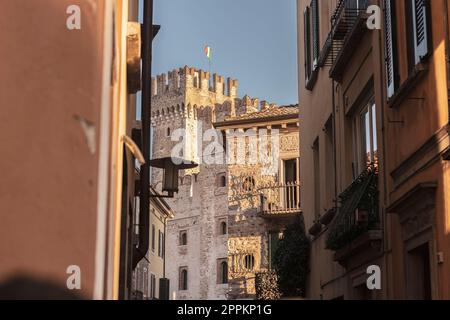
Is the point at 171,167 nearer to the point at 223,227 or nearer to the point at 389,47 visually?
the point at 389,47

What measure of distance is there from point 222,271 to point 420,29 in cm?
5623

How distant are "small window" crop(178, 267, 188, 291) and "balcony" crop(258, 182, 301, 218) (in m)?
26.3

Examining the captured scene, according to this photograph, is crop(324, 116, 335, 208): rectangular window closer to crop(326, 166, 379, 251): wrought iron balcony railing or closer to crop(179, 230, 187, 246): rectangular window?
crop(326, 166, 379, 251): wrought iron balcony railing

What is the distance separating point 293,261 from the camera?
733 inches

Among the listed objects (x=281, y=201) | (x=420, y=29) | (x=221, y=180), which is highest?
(x=221, y=180)

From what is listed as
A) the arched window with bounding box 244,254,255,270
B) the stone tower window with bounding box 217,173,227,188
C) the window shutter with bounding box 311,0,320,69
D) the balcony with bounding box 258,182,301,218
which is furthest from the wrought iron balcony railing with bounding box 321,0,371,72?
the stone tower window with bounding box 217,173,227,188

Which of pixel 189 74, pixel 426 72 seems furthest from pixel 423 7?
pixel 189 74

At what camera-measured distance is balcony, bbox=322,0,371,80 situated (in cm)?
1291

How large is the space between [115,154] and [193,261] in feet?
199

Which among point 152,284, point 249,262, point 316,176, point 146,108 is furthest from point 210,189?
point 146,108

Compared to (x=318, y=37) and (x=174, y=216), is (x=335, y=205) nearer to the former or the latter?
(x=318, y=37)

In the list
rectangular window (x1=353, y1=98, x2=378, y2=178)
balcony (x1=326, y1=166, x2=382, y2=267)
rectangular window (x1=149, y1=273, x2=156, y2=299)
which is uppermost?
rectangular window (x1=149, y1=273, x2=156, y2=299)

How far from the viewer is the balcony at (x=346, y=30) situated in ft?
42.3

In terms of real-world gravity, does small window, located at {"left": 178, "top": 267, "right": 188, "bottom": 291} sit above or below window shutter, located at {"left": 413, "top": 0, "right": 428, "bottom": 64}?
above
